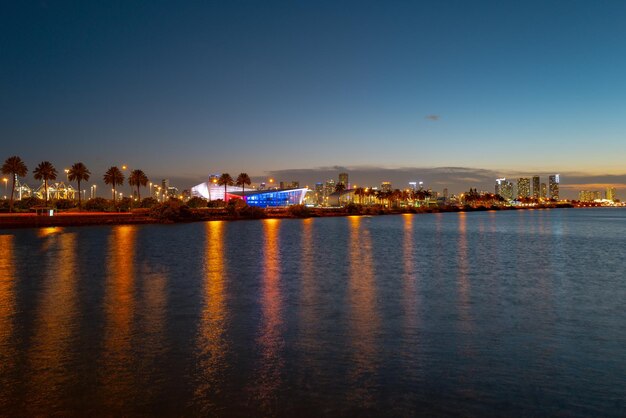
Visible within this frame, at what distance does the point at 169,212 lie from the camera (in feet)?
300

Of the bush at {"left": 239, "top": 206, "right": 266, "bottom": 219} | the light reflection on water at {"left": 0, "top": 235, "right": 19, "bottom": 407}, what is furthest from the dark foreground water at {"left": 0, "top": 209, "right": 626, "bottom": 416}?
the bush at {"left": 239, "top": 206, "right": 266, "bottom": 219}

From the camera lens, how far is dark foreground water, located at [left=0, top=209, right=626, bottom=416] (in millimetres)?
9422

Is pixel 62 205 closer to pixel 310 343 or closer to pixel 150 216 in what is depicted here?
pixel 150 216

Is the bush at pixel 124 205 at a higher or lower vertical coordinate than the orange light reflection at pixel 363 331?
higher

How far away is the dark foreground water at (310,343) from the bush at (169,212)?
63.1 metres

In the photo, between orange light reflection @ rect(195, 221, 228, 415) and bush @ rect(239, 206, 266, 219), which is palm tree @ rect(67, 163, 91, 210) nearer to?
bush @ rect(239, 206, 266, 219)

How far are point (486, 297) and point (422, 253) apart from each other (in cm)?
1997

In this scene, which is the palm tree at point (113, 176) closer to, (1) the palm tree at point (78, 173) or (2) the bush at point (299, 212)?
(1) the palm tree at point (78, 173)

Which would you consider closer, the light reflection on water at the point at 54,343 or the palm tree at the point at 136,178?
the light reflection on water at the point at 54,343

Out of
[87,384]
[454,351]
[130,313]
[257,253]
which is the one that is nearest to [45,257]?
[257,253]

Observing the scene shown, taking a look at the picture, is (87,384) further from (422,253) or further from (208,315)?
(422,253)

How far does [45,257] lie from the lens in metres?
34.7

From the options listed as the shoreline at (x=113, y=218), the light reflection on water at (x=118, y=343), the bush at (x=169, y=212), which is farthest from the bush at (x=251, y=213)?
the light reflection on water at (x=118, y=343)

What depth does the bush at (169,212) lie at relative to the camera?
9069cm
